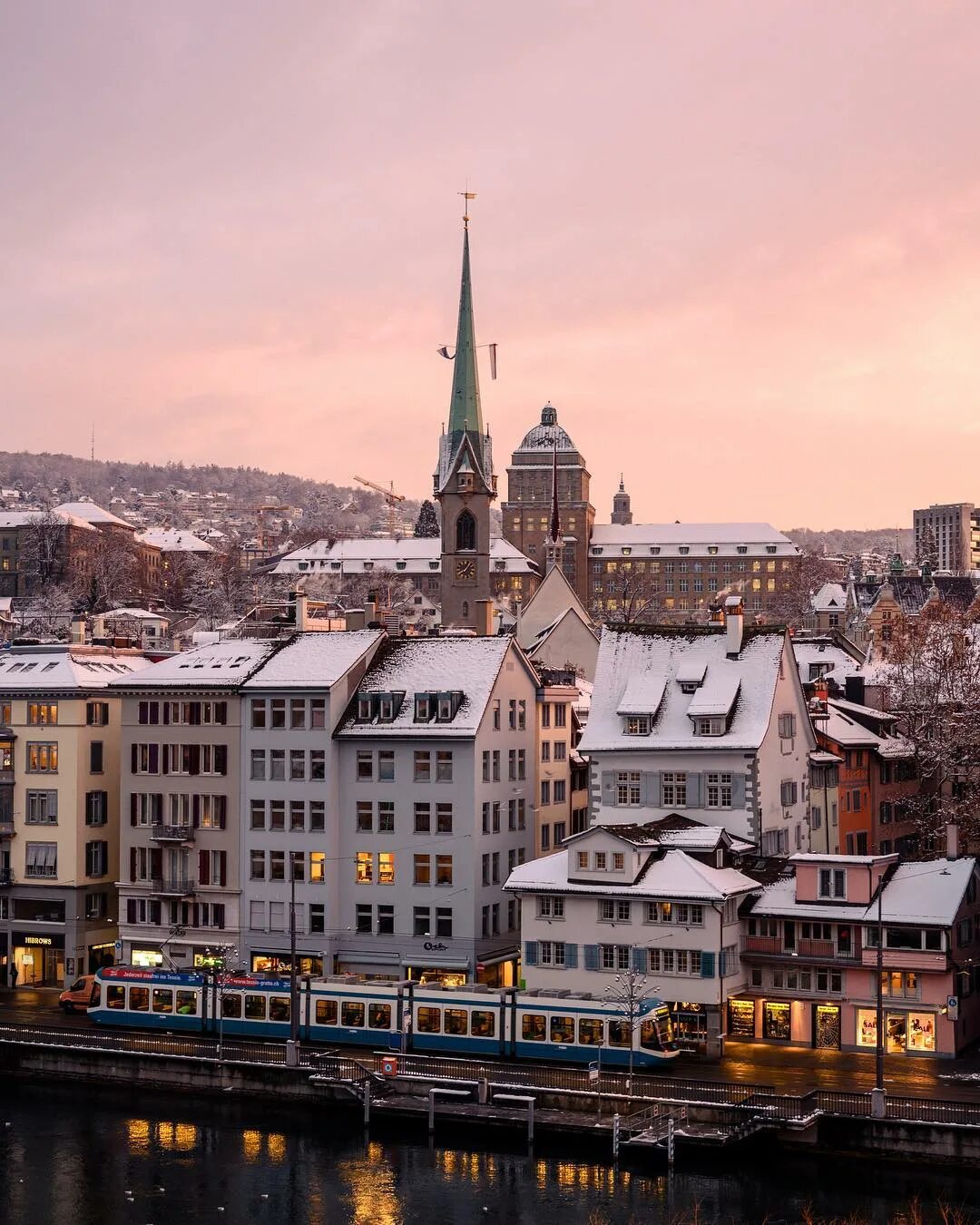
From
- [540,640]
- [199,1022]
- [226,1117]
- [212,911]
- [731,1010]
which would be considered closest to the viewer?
[226,1117]

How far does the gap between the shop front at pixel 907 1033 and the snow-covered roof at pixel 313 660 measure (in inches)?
1173

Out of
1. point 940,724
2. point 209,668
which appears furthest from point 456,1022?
point 940,724

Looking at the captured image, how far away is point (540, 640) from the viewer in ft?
391

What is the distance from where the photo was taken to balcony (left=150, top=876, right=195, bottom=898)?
285ft

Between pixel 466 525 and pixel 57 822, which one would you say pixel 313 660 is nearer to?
pixel 57 822

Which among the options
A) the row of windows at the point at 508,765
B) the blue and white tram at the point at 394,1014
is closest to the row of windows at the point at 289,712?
the row of windows at the point at 508,765

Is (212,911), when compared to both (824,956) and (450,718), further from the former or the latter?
(824,956)

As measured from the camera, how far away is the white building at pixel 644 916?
7212cm

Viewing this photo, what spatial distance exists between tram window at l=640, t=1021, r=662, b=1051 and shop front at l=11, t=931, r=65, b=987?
34.0 meters

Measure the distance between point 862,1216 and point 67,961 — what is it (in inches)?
1861

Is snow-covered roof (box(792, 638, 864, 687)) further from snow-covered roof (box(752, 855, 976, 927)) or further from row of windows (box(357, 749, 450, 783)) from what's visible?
snow-covered roof (box(752, 855, 976, 927))

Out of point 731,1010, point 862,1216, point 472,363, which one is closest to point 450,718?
point 731,1010

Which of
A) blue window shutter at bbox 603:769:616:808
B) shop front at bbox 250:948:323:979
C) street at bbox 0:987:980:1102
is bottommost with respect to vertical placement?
street at bbox 0:987:980:1102

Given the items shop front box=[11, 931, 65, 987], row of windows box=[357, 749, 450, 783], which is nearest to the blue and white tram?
shop front box=[11, 931, 65, 987]
